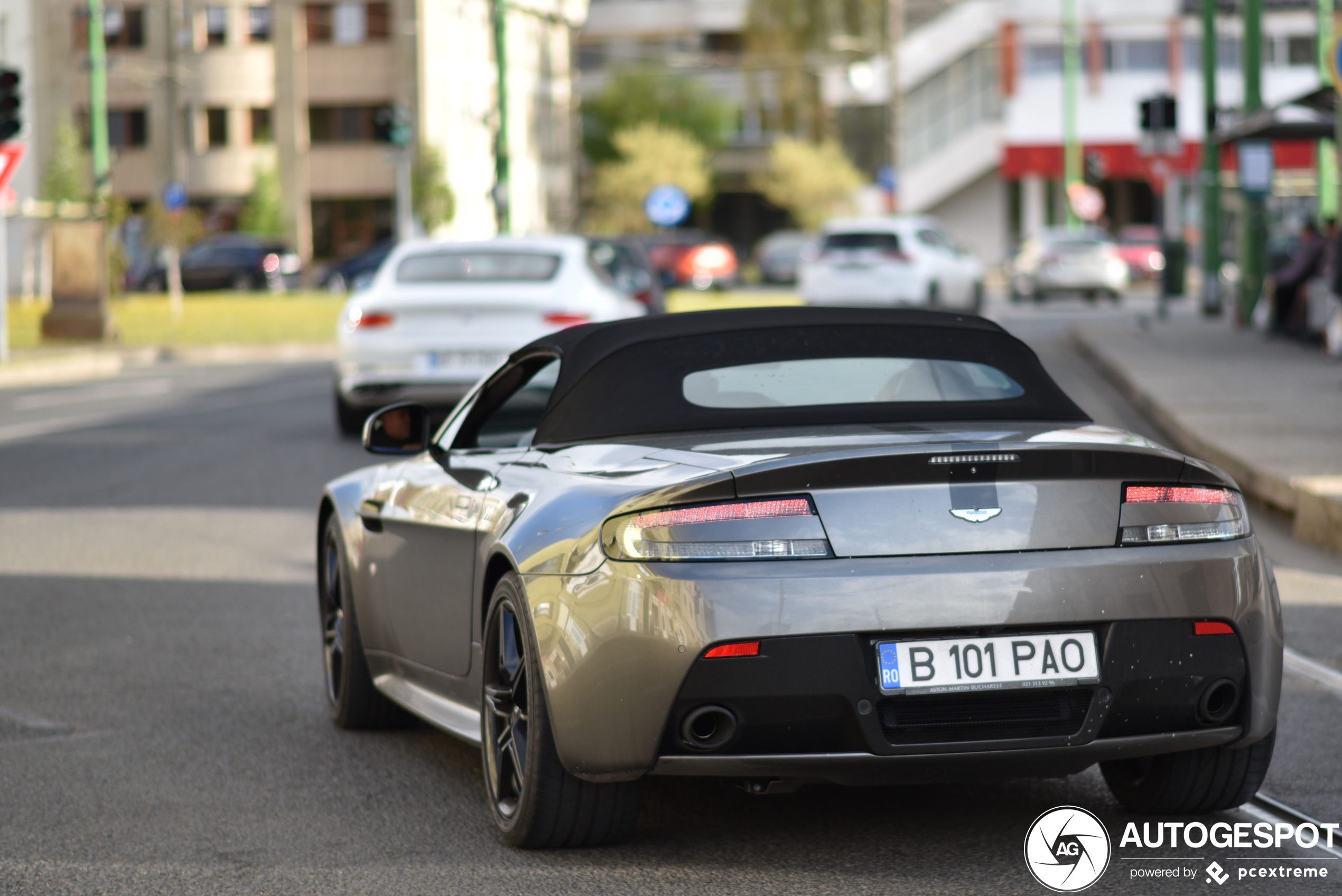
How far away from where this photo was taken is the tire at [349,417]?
16.7 meters

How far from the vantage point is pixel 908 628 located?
4.46 metres

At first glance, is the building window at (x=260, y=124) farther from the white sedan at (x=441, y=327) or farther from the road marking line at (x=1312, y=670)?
the road marking line at (x=1312, y=670)

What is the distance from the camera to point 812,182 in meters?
76.1

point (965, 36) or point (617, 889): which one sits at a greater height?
point (965, 36)

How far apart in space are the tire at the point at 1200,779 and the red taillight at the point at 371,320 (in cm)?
1157

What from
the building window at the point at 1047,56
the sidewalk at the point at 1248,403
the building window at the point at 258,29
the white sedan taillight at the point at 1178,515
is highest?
the building window at the point at 258,29

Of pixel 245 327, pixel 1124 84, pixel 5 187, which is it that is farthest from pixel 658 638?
pixel 1124 84

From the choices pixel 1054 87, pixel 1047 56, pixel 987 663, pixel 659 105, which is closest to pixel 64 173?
pixel 1054 87

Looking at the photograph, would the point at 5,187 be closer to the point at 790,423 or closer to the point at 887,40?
the point at 790,423

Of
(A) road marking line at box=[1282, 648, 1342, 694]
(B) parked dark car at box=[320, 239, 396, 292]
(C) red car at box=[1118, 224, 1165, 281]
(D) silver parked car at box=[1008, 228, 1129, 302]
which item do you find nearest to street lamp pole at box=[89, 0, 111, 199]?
(B) parked dark car at box=[320, 239, 396, 292]

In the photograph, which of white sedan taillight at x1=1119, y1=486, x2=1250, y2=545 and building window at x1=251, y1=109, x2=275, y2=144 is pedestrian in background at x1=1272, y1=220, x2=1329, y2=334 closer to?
white sedan taillight at x1=1119, y1=486, x2=1250, y2=545

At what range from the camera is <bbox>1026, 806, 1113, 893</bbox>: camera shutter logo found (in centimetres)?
466

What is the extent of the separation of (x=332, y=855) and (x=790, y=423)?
1504 millimetres

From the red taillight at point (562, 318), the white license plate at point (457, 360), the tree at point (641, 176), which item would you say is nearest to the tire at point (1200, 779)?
the white license plate at point (457, 360)
